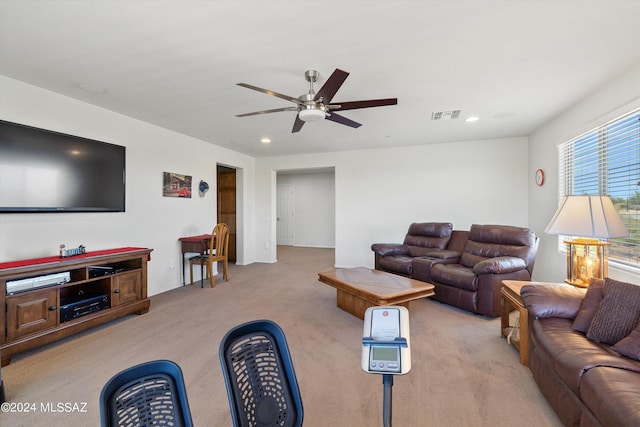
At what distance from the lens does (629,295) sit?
1.61 meters

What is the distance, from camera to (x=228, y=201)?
635cm

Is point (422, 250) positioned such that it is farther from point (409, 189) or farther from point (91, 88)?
point (91, 88)

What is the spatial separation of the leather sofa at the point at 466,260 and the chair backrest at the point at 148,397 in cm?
319

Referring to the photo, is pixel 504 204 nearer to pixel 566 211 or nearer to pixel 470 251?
pixel 470 251

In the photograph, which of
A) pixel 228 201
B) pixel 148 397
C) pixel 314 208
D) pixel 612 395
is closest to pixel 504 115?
pixel 612 395

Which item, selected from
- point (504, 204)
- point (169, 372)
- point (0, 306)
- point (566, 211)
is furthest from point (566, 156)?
point (0, 306)

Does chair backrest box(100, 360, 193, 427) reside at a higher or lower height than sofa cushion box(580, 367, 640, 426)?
higher

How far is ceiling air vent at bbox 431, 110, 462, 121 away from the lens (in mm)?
3506

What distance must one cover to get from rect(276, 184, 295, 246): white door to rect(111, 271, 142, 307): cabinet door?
6042 millimetres

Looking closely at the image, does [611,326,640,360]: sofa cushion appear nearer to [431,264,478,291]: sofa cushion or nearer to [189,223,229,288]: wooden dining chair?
[431,264,478,291]: sofa cushion

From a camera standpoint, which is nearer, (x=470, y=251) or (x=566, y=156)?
(x=566, y=156)

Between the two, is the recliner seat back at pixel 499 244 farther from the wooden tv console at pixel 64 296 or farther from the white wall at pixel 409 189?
the wooden tv console at pixel 64 296

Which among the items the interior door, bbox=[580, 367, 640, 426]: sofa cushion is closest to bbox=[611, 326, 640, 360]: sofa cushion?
bbox=[580, 367, 640, 426]: sofa cushion

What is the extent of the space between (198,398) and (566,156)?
4.70m
